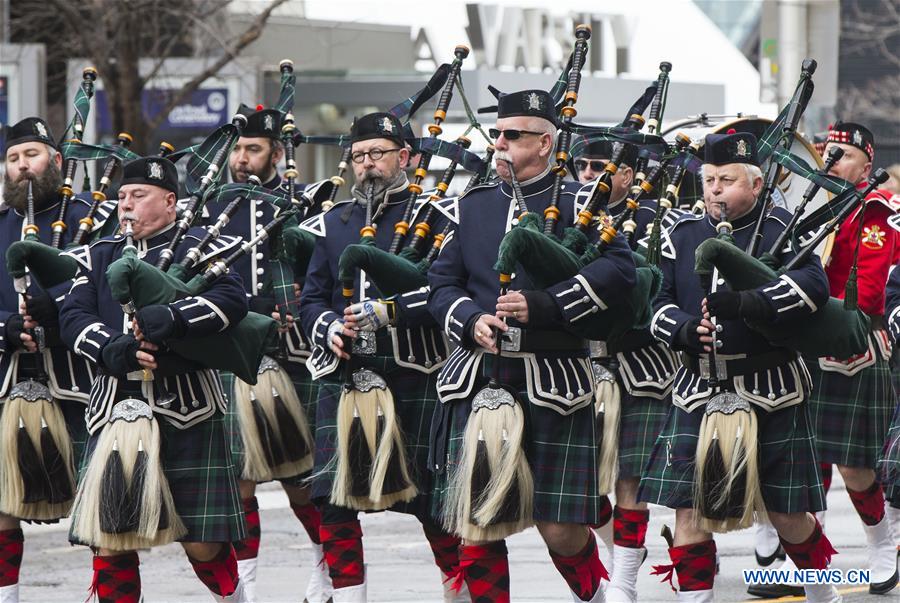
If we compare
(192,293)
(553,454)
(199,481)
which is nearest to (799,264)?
(553,454)

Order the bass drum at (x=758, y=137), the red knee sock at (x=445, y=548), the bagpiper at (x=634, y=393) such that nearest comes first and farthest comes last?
1. the red knee sock at (x=445, y=548)
2. the bagpiper at (x=634, y=393)
3. the bass drum at (x=758, y=137)

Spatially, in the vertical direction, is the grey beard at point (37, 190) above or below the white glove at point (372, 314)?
above

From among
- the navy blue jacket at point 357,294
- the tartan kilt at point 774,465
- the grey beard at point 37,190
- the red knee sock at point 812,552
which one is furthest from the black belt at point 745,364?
the grey beard at point 37,190

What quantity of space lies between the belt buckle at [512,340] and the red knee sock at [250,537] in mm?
1828

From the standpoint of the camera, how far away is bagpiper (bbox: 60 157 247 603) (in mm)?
5516

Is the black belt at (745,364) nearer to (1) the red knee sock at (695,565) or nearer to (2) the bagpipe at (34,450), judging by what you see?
(1) the red knee sock at (695,565)

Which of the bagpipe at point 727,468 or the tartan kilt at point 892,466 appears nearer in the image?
the bagpipe at point 727,468

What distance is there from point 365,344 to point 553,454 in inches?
42.9

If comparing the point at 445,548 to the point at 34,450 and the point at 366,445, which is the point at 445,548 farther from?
the point at 34,450

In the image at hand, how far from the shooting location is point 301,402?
7.30m

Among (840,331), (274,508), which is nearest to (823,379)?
(840,331)

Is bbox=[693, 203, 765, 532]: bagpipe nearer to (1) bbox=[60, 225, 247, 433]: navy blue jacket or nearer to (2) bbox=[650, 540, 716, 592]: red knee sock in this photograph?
(2) bbox=[650, 540, 716, 592]: red knee sock

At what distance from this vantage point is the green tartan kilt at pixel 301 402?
7109 mm

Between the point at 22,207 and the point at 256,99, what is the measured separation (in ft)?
28.6
